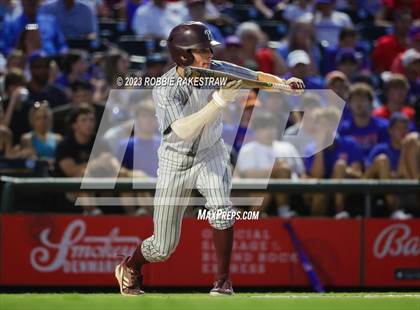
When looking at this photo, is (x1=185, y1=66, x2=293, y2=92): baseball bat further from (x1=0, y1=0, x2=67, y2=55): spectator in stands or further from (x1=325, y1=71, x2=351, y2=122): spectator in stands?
(x1=0, y1=0, x2=67, y2=55): spectator in stands

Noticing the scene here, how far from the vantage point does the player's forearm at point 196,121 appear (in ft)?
22.4

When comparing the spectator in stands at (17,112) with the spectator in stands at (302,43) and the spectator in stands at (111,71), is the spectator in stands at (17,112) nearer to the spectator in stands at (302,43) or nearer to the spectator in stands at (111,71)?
the spectator in stands at (111,71)

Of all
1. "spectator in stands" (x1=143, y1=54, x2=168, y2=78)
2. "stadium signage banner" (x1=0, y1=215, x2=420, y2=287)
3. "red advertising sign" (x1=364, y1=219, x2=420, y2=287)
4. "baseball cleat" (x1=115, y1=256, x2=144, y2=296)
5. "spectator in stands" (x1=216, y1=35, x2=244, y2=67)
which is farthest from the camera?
"spectator in stands" (x1=216, y1=35, x2=244, y2=67)

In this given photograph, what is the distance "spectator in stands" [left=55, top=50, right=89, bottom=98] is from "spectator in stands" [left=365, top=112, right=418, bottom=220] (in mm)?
3692

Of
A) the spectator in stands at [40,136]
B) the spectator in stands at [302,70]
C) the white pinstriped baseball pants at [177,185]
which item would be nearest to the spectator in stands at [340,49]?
the spectator in stands at [302,70]

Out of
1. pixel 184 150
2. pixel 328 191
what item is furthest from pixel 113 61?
pixel 184 150

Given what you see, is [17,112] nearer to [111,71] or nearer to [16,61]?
[16,61]

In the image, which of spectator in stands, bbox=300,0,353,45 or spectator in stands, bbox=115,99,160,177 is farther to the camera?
spectator in stands, bbox=300,0,353,45

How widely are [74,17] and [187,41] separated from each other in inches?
266

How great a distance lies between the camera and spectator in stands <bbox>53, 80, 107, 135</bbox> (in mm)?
11184

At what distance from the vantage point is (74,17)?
13492 millimetres

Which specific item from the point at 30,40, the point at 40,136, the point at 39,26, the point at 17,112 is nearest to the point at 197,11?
the point at 39,26

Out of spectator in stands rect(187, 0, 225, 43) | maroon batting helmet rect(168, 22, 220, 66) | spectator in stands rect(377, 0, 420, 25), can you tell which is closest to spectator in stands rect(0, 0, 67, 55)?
spectator in stands rect(187, 0, 225, 43)

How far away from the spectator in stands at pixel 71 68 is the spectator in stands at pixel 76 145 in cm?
167
